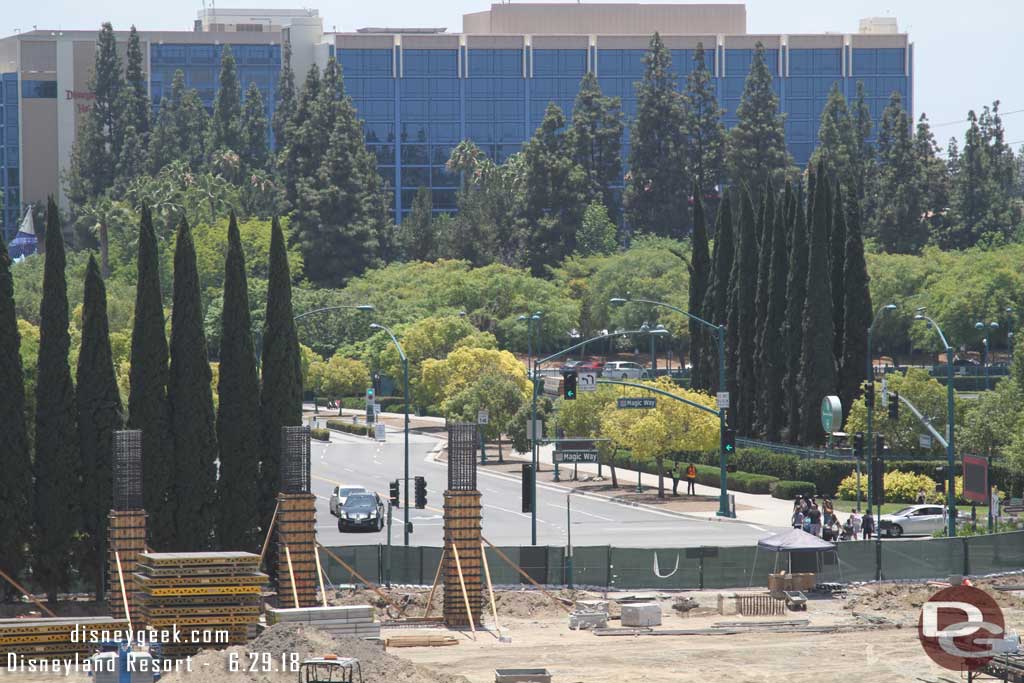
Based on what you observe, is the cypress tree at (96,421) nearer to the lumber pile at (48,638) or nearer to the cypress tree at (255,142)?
the lumber pile at (48,638)

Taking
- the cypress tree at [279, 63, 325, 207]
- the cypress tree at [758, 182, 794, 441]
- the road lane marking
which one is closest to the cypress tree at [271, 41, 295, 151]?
the cypress tree at [279, 63, 325, 207]

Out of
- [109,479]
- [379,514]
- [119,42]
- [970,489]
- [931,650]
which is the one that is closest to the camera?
[931,650]

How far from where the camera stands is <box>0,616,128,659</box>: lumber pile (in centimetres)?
3638

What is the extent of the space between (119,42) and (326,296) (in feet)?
238

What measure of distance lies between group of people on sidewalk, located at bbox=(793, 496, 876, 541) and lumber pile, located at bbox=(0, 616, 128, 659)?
26.9 meters

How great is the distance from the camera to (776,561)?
157ft

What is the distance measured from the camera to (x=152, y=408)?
44.0 meters

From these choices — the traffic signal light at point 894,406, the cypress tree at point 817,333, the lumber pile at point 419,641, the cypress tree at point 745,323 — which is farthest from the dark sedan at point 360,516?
the cypress tree at point 745,323

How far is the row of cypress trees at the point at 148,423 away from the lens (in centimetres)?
4300

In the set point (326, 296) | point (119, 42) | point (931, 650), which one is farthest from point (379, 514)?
point (119, 42)

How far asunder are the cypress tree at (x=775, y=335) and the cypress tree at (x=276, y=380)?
138 ft

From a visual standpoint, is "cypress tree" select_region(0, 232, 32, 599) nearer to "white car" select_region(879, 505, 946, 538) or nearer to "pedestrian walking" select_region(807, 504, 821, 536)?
"pedestrian walking" select_region(807, 504, 821, 536)

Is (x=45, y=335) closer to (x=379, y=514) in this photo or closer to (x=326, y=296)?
(x=379, y=514)

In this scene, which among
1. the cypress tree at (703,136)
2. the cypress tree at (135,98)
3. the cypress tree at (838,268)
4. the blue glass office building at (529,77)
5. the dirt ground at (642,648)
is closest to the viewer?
the dirt ground at (642,648)
